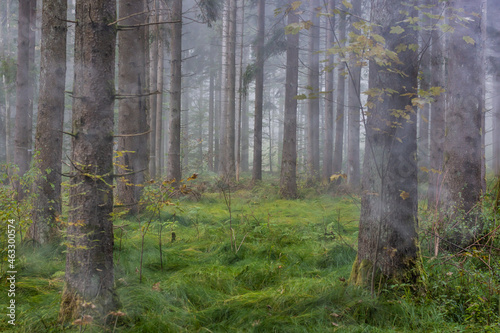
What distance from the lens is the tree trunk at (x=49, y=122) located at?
5.00 m

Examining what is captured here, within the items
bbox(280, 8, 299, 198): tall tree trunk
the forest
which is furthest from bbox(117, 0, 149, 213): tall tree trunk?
bbox(280, 8, 299, 198): tall tree trunk

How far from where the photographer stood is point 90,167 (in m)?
2.79

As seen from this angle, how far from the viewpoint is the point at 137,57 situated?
6965 mm

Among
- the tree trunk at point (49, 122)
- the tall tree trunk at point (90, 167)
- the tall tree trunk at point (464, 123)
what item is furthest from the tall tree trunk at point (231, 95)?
the tall tree trunk at point (90, 167)

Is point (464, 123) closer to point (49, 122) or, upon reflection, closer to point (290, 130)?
point (290, 130)

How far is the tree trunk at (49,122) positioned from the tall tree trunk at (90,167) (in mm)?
2523

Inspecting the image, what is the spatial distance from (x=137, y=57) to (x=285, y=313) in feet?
19.4

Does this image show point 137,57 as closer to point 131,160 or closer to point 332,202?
point 131,160

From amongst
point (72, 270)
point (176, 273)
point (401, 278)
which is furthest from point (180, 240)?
point (401, 278)

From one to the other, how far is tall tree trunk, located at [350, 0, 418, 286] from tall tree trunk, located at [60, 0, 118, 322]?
8.04 ft

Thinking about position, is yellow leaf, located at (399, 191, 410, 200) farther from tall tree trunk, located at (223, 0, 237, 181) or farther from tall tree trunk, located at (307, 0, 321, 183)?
tall tree trunk, located at (223, 0, 237, 181)

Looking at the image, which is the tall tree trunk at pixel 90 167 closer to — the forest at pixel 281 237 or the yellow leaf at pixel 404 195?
the forest at pixel 281 237

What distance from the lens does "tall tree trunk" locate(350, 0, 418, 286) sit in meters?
3.42

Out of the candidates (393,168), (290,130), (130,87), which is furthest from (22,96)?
(393,168)
